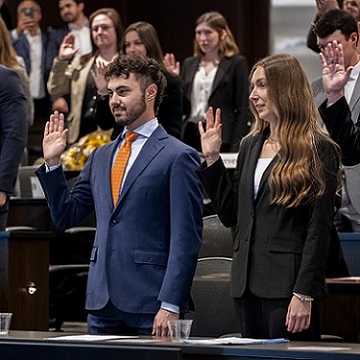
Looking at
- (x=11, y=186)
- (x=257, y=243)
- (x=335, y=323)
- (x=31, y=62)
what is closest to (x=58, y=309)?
(x=11, y=186)

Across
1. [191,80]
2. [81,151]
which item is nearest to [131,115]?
[81,151]

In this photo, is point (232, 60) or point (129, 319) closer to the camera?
point (129, 319)

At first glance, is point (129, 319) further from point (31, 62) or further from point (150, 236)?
point (31, 62)

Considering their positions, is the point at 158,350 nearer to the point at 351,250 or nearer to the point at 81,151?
the point at 351,250

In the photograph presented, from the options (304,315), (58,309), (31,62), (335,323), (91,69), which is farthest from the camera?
(31,62)

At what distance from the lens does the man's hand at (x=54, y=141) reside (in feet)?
13.0

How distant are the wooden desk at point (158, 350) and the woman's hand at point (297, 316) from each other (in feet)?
1.83

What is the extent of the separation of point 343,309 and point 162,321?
2.92ft

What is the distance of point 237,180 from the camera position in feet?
12.9

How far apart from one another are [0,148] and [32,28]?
3858 mm

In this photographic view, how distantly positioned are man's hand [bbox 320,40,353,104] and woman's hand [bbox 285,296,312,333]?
2.24 feet

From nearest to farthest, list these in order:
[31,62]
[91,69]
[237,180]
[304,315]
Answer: [304,315] < [237,180] < [91,69] < [31,62]

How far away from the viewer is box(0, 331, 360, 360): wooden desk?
2.82 meters

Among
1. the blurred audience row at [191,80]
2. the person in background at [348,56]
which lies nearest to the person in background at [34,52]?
the blurred audience row at [191,80]
